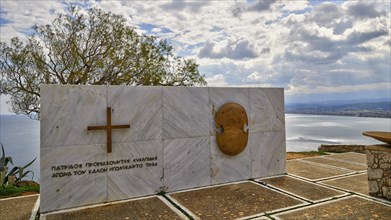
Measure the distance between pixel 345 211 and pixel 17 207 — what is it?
5.80 m

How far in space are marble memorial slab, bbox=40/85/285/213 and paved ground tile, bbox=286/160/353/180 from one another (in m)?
0.88

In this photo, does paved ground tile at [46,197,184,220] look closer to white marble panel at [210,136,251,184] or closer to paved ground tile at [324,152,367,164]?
white marble panel at [210,136,251,184]

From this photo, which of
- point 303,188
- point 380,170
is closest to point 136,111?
point 303,188

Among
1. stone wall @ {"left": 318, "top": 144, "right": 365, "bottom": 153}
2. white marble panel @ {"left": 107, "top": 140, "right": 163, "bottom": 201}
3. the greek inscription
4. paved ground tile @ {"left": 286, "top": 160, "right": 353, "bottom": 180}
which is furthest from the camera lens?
stone wall @ {"left": 318, "top": 144, "right": 365, "bottom": 153}

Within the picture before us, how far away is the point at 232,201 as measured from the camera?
491 centimetres

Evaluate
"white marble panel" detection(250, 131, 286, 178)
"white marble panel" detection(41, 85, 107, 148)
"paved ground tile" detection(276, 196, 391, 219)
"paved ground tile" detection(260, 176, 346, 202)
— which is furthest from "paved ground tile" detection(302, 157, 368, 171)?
"white marble panel" detection(41, 85, 107, 148)

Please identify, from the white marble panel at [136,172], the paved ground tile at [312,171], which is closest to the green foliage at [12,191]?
the white marble panel at [136,172]

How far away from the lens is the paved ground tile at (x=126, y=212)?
4248 millimetres

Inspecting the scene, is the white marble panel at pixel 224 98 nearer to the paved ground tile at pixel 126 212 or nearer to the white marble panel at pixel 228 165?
the white marble panel at pixel 228 165

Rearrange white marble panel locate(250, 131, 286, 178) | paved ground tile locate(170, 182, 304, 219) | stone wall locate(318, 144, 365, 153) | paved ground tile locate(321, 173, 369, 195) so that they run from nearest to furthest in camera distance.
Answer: paved ground tile locate(170, 182, 304, 219)
paved ground tile locate(321, 173, 369, 195)
white marble panel locate(250, 131, 286, 178)
stone wall locate(318, 144, 365, 153)

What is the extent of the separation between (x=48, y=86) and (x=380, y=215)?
231 inches

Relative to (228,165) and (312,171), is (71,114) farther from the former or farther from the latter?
(312,171)

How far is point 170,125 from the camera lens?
5582 millimetres

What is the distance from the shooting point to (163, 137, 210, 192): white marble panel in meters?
5.55
